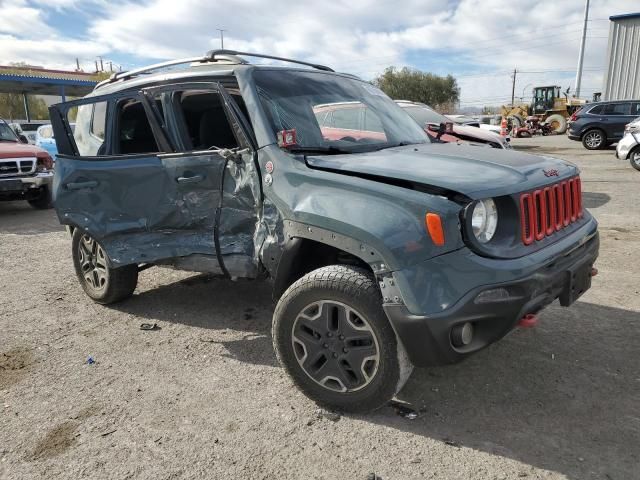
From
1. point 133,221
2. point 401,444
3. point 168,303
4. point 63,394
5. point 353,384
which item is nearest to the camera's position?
point 401,444

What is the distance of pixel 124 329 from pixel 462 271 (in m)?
2.92

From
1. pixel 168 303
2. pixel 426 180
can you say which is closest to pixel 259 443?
pixel 426 180

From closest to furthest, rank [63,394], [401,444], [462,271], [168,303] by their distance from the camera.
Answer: [462,271]
[401,444]
[63,394]
[168,303]

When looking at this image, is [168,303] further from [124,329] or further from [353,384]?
[353,384]

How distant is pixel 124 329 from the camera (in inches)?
163

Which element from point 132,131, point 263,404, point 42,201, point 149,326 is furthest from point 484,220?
point 42,201

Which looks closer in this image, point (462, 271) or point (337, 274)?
point (462, 271)

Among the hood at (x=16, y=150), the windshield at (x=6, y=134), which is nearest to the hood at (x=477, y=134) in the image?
the hood at (x=16, y=150)

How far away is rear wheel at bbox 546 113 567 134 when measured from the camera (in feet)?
106

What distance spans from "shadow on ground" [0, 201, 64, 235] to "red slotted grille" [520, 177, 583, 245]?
301 inches

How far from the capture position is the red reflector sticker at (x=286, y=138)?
10.0 feet

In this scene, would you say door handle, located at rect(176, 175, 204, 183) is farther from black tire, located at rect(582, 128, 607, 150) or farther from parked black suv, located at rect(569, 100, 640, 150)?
black tire, located at rect(582, 128, 607, 150)

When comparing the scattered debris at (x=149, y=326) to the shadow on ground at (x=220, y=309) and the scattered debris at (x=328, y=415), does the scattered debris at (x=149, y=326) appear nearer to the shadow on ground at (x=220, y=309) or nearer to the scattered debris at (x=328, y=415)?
the shadow on ground at (x=220, y=309)

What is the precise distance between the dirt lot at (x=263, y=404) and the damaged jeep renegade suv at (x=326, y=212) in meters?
→ 0.31
